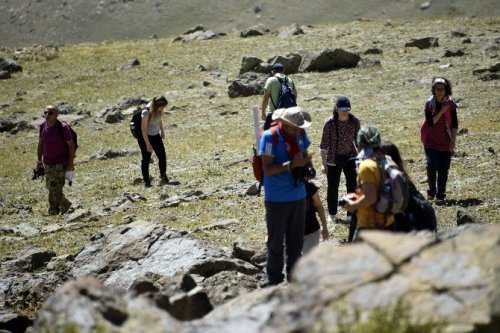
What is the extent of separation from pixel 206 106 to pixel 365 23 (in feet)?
86.5

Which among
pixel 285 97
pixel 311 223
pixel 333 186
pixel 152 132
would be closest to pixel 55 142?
pixel 152 132

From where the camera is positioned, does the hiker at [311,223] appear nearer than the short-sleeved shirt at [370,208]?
No

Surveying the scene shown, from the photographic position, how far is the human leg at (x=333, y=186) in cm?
1584

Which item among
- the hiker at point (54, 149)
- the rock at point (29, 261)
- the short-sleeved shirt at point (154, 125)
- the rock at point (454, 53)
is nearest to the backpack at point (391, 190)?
the rock at point (29, 261)

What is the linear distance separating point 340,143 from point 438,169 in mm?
2731

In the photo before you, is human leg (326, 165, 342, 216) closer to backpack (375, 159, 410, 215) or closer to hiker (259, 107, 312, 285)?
hiker (259, 107, 312, 285)

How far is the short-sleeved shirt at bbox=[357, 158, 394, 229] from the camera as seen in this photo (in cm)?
970

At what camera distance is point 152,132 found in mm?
22031

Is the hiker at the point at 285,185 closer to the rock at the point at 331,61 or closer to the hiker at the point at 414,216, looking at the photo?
the hiker at the point at 414,216

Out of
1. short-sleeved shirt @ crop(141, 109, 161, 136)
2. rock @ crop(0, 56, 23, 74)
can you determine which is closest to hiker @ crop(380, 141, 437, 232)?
short-sleeved shirt @ crop(141, 109, 161, 136)

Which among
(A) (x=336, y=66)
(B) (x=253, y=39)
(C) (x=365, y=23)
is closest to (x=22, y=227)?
(A) (x=336, y=66)

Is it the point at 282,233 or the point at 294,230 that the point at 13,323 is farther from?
the point at 294,230

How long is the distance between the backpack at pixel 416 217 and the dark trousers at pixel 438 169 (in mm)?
6563

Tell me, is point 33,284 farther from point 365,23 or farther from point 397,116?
point 365,23
